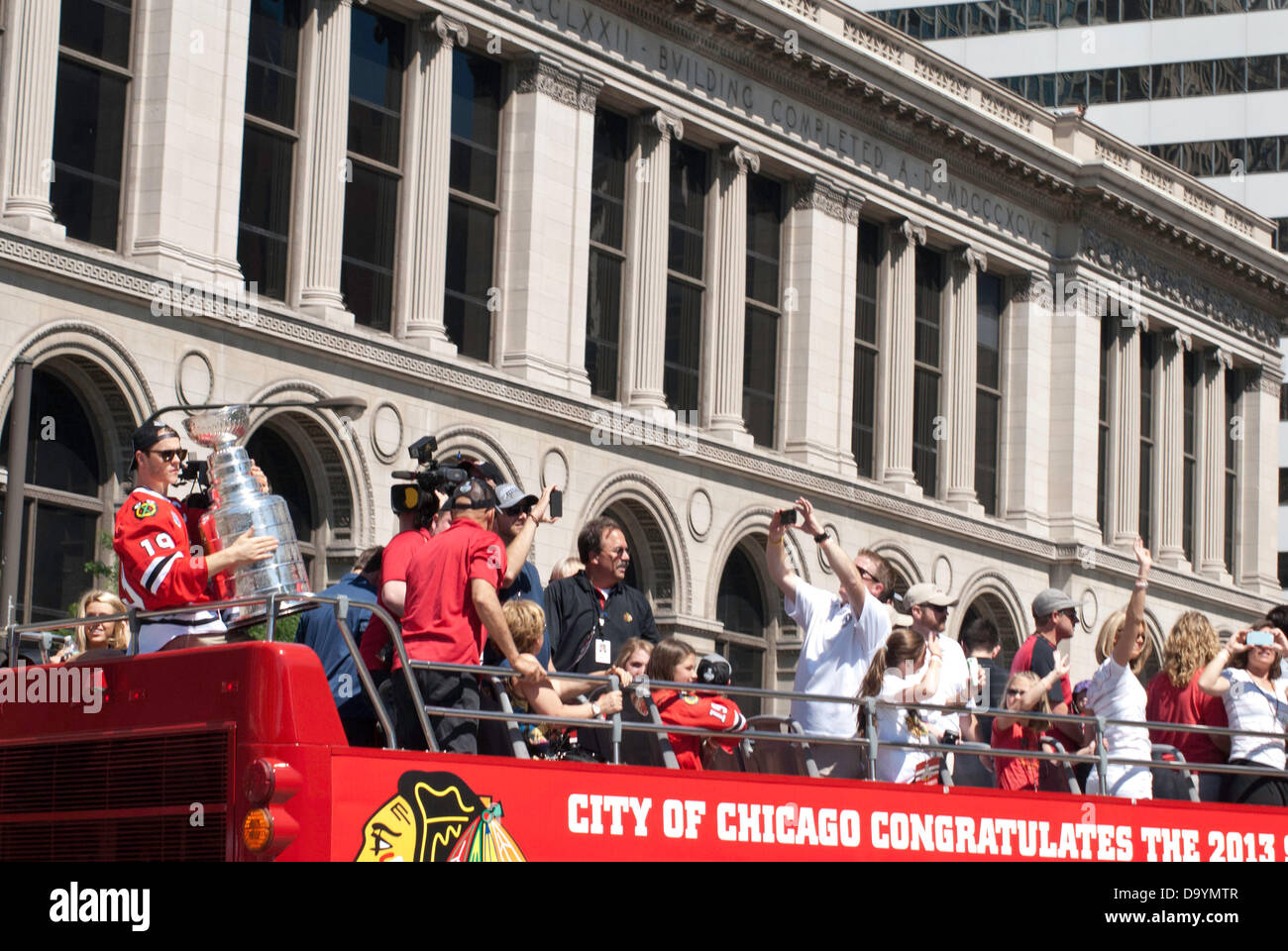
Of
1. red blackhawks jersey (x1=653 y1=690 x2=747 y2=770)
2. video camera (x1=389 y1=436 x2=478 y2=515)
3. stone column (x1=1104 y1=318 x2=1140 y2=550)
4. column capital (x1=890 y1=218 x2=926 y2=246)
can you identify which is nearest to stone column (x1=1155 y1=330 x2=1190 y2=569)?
stone column (x1=1104 y1=318 x2=1140 y2=550)

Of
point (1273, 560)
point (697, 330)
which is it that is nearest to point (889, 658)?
point (697, 330)

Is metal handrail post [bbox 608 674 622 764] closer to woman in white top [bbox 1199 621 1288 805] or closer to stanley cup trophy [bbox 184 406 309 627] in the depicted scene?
stanley cup trophy [bbox 184 406 309 627]

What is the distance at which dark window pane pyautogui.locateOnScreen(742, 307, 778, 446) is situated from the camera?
41094mm

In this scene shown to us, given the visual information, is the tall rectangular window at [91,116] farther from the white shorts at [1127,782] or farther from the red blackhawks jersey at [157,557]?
the white shorts at [1127,782]

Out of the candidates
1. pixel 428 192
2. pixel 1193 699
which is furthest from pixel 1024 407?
pixel 1193 699

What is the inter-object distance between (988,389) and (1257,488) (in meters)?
14.0

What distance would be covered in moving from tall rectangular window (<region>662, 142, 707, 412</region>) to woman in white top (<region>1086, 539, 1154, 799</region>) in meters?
27.2

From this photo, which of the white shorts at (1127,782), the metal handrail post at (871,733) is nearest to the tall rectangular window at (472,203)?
the white shorts at (1127,782)

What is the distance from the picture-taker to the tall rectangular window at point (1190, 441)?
55844mm

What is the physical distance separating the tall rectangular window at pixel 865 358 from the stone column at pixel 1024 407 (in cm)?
558

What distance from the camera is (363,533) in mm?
31453

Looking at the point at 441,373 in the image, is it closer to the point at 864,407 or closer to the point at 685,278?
the point at 685,278

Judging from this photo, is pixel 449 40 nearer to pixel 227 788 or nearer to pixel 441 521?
pixel 441 521
